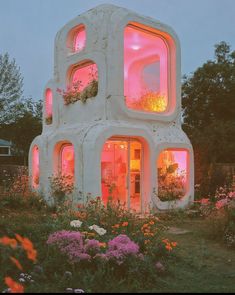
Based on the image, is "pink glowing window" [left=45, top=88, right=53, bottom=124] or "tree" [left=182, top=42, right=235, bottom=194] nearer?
"pink glowing window" [left=45, top=88, right=53, bottom=124]

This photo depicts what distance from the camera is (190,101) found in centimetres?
2503

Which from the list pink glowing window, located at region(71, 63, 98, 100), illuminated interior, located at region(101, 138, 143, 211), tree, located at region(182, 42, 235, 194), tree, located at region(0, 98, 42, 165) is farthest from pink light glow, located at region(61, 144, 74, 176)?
tree, located at region(0, 98, 42, 165)

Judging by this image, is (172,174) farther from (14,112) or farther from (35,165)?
(14,112)

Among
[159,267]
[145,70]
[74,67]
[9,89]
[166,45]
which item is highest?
[9,89]

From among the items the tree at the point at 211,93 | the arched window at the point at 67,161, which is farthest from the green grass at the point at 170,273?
the tree at the point at 211,93

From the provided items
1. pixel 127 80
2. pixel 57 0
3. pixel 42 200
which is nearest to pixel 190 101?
pixel 127 80

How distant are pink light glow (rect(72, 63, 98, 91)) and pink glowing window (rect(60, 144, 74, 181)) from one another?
1.97m

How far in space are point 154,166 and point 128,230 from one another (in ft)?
16.5

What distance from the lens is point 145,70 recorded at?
1472cm

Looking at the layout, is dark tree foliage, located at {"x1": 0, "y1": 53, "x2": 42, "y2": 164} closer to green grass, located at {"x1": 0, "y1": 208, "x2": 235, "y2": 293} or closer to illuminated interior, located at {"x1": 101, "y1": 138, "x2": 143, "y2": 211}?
illuminated interior, located at {"x1": 101, "y1": 138, "x2": 143, "y2": 211}

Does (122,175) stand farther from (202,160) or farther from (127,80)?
(202,160)

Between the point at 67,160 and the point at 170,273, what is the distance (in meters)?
7.67

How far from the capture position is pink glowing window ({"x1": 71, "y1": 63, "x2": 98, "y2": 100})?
12.7 m

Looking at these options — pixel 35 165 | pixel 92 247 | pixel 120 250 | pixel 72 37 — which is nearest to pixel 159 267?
pixel 120 250
